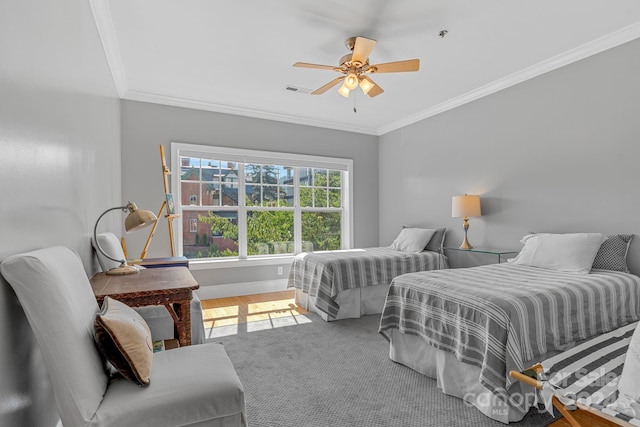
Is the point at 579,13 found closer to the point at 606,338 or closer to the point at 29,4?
the point at 606,338

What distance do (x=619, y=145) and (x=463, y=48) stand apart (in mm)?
1631

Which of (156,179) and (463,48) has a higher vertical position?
(463,48)

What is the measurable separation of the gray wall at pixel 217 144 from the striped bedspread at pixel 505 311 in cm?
303

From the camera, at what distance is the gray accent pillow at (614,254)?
2.84m

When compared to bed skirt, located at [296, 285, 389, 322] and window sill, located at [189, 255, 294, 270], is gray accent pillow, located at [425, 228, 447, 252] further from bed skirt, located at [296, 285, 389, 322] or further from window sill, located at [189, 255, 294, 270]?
window sill, located at [189, 255, 294, 270]

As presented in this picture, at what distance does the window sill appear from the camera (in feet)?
15.3

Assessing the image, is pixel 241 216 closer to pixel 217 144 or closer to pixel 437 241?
pixel 217 144

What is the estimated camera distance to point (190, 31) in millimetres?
2893

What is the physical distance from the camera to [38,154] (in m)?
1.43

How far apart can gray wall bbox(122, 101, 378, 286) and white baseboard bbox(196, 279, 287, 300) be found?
0.06m

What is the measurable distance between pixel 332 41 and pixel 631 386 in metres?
3.04

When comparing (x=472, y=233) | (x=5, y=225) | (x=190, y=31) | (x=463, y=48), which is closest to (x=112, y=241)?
(x=5, y=225)

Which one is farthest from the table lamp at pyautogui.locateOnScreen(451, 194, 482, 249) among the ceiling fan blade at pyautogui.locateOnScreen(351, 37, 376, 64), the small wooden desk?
the small wooden desk

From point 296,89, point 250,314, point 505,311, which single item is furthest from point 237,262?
point 505,311
